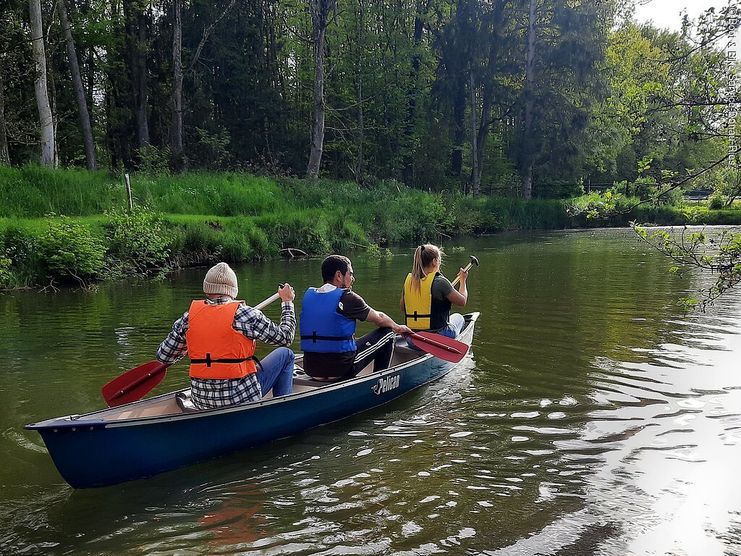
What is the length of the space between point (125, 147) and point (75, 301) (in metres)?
19.4

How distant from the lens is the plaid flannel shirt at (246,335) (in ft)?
16.1

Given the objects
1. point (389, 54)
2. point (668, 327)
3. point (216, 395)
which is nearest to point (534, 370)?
point (668, 327)

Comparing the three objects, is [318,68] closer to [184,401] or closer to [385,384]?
[385,384]

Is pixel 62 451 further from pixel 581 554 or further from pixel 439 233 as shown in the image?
pixel 439 233

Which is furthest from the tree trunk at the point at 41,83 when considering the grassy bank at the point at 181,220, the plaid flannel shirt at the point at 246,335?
the plaid flannel shirt at the point at 246,335

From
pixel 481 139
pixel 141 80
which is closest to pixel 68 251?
pixel 141 80

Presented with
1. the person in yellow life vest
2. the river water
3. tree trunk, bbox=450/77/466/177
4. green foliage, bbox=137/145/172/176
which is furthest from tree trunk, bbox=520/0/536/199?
the person in yellow life vest

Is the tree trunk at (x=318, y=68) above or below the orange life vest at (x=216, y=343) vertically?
above

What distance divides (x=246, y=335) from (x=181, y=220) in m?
12.9

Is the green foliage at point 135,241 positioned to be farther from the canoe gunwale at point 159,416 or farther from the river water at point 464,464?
the canoe gunwale at point 159,416

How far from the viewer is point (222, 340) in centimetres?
491

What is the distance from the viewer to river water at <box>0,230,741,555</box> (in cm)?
399

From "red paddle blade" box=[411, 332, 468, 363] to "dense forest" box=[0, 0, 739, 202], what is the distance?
18.8m

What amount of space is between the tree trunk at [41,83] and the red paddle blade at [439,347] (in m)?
14.2
